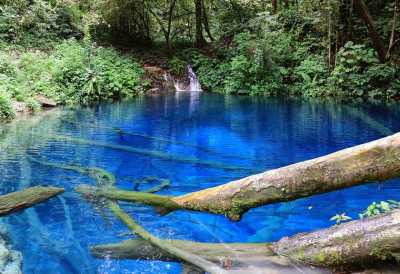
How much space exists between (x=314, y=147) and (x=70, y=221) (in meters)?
6.28

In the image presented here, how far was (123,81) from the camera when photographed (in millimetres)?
20875

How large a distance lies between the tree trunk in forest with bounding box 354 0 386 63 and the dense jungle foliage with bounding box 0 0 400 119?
0.04 metres

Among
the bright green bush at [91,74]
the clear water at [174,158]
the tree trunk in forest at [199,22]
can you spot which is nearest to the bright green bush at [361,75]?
the clear water at [174,158]

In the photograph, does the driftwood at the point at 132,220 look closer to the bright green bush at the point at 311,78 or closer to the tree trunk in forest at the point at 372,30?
the bright green bush at the point at 311,78

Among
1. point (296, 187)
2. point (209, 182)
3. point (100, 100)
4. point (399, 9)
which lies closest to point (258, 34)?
point (399, 9)

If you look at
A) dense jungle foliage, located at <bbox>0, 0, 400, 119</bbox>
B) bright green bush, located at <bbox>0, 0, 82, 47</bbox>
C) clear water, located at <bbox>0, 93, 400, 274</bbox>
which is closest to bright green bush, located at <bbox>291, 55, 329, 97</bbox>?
dense jungle foliage, located at <bbox>0, 0, 400, 119</bbox>

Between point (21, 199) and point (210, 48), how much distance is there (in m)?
21.9

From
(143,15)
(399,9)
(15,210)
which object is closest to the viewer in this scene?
(15,210)

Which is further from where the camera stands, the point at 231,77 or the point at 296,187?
the point at 231,77

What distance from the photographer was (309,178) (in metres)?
3.44

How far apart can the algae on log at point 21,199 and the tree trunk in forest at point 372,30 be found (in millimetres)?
16664

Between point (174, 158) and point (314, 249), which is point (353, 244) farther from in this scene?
point (174, 158)

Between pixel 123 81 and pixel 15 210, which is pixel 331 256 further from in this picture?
pixel 123 81

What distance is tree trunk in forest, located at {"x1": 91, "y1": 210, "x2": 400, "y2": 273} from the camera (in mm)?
3225
